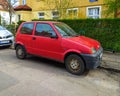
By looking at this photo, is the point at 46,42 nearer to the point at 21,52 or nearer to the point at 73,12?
the point at 21,52

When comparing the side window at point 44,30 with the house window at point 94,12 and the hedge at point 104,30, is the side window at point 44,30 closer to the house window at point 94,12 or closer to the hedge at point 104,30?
the hedge at point 104,30

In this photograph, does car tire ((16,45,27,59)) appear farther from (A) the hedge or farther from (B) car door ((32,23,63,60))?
(A) the hedge

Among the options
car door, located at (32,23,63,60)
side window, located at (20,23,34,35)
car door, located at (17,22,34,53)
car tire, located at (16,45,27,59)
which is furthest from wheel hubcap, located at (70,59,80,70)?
car tire, located at (16,45,27,59)

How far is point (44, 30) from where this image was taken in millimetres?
6672

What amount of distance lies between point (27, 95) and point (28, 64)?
9.14 ft

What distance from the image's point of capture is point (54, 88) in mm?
4598

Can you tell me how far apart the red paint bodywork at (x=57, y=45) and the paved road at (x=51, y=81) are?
55 cm

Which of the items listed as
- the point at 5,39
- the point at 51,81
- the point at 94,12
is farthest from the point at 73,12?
the point at 51,81

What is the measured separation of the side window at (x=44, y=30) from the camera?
252 inches

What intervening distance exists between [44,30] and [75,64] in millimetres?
1881

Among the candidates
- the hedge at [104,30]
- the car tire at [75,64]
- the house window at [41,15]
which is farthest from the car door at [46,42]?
the house window at [41,15]

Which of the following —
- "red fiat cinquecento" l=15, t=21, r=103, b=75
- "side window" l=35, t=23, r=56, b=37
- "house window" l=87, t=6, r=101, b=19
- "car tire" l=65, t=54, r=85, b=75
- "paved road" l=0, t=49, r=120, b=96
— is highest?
"house window" l=87, t=6, r=101, b=19

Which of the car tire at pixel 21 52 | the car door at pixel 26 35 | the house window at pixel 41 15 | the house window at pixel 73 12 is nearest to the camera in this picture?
the car door at pixel 26 35

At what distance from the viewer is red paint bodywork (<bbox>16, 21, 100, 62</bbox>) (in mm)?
5703
